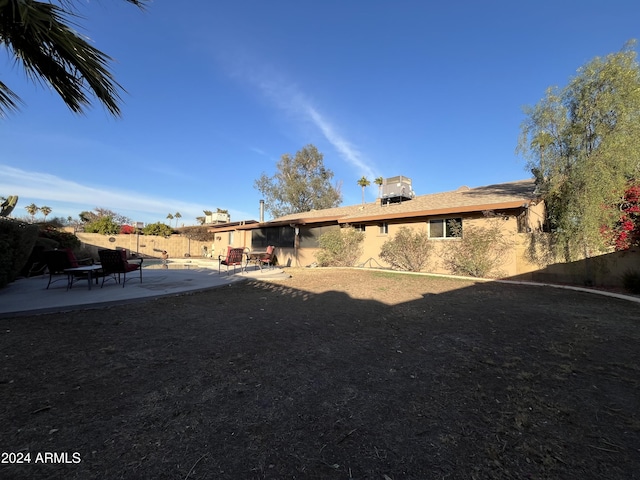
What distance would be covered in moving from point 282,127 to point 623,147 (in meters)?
16.5

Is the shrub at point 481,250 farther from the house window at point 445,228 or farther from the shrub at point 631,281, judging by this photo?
the shrub at point 631,281

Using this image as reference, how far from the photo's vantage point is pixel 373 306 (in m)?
5.73

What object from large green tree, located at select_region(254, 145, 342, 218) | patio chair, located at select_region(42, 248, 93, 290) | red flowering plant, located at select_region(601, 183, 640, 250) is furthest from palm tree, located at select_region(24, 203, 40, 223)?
red flowering plant, located at select_region(601, 183, 640, 250)

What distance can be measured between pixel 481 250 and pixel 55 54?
456 inches

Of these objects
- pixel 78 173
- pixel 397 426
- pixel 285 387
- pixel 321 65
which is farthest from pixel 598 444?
pixel 78 173

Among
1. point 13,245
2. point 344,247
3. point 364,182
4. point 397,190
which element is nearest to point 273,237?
point 344,247

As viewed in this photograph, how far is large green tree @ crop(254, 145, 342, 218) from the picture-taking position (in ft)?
99.7

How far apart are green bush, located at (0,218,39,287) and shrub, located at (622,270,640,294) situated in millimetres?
14770

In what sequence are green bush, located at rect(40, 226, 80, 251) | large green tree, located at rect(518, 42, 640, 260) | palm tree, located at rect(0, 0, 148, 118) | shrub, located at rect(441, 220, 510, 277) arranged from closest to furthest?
palm tree, located at rect(0, 0, 148, 118) → large green tree, located at rect(518, 42, 640, 260) → shrub, located at rect(441, 220, 510, 277) → green bush, located at rect(40, 226, 80, 251)

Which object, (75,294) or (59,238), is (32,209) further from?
(75,294)

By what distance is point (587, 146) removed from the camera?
8.09 m

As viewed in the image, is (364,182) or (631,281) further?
(364,182)

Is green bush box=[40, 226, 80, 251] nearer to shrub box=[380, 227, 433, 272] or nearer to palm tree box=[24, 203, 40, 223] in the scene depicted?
shrub box=[380, 227, 433, 272]

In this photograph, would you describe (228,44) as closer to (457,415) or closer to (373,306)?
(373,306)
